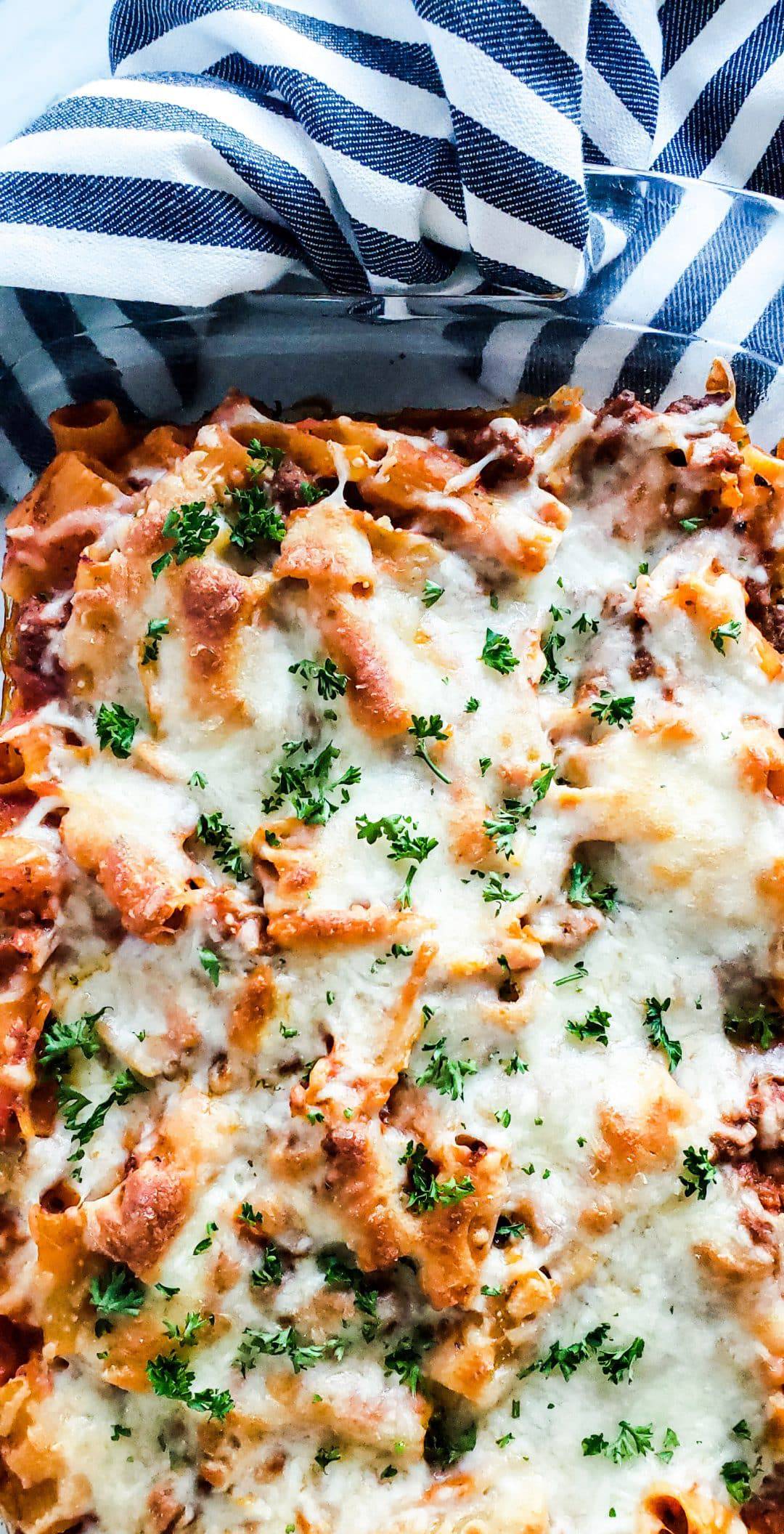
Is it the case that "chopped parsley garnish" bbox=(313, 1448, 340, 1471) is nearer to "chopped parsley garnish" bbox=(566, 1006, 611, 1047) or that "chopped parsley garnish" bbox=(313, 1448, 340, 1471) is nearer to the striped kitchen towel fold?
"chopped parsley garnish" bbox=(566, 1006, 611, 1047)

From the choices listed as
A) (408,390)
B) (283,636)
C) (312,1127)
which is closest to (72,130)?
(408,390)

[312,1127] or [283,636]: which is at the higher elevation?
[283,636]

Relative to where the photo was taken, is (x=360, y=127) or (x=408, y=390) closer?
(x=360, y=127)

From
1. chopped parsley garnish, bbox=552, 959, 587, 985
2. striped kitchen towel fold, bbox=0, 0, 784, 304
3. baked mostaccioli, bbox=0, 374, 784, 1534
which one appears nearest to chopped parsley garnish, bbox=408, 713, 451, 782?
baked mostaccioli, bbox=0, 374, 784, 1534

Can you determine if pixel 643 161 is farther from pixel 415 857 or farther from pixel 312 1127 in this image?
pixel 312 1127

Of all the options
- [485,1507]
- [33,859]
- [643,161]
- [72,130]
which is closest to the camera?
[485,1507]

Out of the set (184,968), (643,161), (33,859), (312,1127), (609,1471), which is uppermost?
(643,161)
